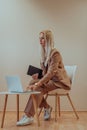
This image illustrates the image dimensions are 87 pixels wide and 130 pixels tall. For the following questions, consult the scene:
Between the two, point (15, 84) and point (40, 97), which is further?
point (40, 97)

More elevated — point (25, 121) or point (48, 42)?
point (48, 42)

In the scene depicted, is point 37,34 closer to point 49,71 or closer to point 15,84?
point 49,71

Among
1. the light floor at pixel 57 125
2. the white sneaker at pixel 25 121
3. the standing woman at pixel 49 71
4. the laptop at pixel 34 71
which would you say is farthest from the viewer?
the laptop at pixel 34 71

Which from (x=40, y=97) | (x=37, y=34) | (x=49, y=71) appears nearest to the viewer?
(x=40, y=97)

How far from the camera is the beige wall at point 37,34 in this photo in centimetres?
440

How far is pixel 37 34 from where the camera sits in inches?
174

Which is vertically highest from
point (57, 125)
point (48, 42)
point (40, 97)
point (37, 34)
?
point (37, 34)

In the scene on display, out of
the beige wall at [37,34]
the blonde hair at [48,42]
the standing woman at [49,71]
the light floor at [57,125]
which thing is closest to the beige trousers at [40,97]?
the standing woman at [49,71]

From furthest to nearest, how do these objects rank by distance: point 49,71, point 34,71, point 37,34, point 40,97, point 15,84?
point 37,34 < point 34,71 < point 49,71 < point 40,97 < point 15,84

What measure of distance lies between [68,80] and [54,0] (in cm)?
148

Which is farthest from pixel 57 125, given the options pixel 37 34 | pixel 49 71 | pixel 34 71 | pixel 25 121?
pixel 37 34

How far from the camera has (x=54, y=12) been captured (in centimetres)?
439

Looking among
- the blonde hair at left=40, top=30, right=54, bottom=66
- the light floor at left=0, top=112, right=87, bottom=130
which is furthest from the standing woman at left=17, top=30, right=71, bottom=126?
the light floor at left=0, top=112, right=87, bottom=130

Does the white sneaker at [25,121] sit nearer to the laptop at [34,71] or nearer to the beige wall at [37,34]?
the laptop at [34,71]
